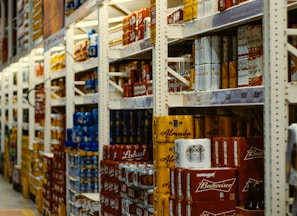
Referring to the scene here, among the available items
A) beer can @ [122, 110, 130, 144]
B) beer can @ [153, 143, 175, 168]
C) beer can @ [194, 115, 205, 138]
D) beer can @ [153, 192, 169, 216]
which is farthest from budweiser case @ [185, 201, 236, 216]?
beer can @ [122, 110, 130, 144]

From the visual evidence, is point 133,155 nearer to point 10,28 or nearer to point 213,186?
point 213,186

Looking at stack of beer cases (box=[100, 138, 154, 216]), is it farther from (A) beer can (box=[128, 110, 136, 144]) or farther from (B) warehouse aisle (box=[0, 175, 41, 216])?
(B) warehouse aisle (box=[0, 175, 41, 216])

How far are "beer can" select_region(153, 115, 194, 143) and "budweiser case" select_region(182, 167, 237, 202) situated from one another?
0.73m

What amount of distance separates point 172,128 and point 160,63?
2.14 feet

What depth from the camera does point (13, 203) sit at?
12.2 metres

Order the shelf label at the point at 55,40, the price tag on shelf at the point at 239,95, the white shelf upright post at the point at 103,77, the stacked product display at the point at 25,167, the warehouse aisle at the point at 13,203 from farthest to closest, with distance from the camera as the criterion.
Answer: the stacked product display at the point at 25,167 → the warehouse aisle at the point at 13,203 → the shelf label at the point at 55,40 → the white shelf upright post at the point at 103,77 → the price tag on shelf at the point at 239,95

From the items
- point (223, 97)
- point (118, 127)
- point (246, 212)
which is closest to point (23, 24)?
point (118, 127)

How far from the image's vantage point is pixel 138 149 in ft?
19.4

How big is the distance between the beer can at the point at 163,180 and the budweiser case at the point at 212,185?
26.8 inches

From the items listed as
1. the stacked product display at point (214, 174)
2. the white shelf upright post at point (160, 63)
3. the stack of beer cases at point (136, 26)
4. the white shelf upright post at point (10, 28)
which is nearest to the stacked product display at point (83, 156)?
the stack of beer cases at point (136, 26)

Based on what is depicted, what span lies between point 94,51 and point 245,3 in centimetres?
374

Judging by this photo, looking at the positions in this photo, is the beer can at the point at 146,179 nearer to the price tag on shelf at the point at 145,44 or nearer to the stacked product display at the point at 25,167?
the price tag on shelf at the point at 145,44

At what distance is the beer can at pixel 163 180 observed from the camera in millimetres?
4504

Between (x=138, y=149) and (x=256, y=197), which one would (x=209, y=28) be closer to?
(x=256, y=197)
